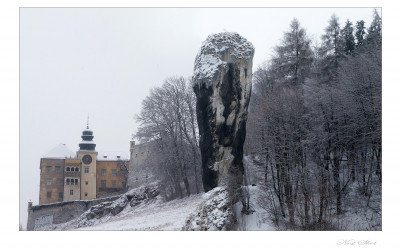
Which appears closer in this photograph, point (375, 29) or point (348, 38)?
point (375, 29)

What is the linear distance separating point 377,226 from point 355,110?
6.04m

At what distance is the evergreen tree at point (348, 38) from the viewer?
31444 mm

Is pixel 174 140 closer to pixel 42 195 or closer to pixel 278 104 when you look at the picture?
pixel 278 104

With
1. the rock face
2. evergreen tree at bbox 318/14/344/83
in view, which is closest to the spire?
the rock face

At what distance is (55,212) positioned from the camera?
39.3 meters

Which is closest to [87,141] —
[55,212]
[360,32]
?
[55,212]

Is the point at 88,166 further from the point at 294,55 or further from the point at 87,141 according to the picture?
the point at 294,55

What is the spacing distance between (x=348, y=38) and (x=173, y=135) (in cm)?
1709

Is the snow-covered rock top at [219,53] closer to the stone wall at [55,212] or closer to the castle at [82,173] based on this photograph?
the stone wall at [55,212]

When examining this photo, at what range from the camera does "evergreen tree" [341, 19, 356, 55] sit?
103ft

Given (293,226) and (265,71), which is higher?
(265,71)

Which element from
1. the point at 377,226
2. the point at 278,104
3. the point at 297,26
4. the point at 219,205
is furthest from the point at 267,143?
the point at 297,26

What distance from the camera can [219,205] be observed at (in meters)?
19.0

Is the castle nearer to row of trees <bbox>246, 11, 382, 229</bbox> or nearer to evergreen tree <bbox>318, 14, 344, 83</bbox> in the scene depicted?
evergreen tree <bbox>318, 14, 344, 83</bbox>
